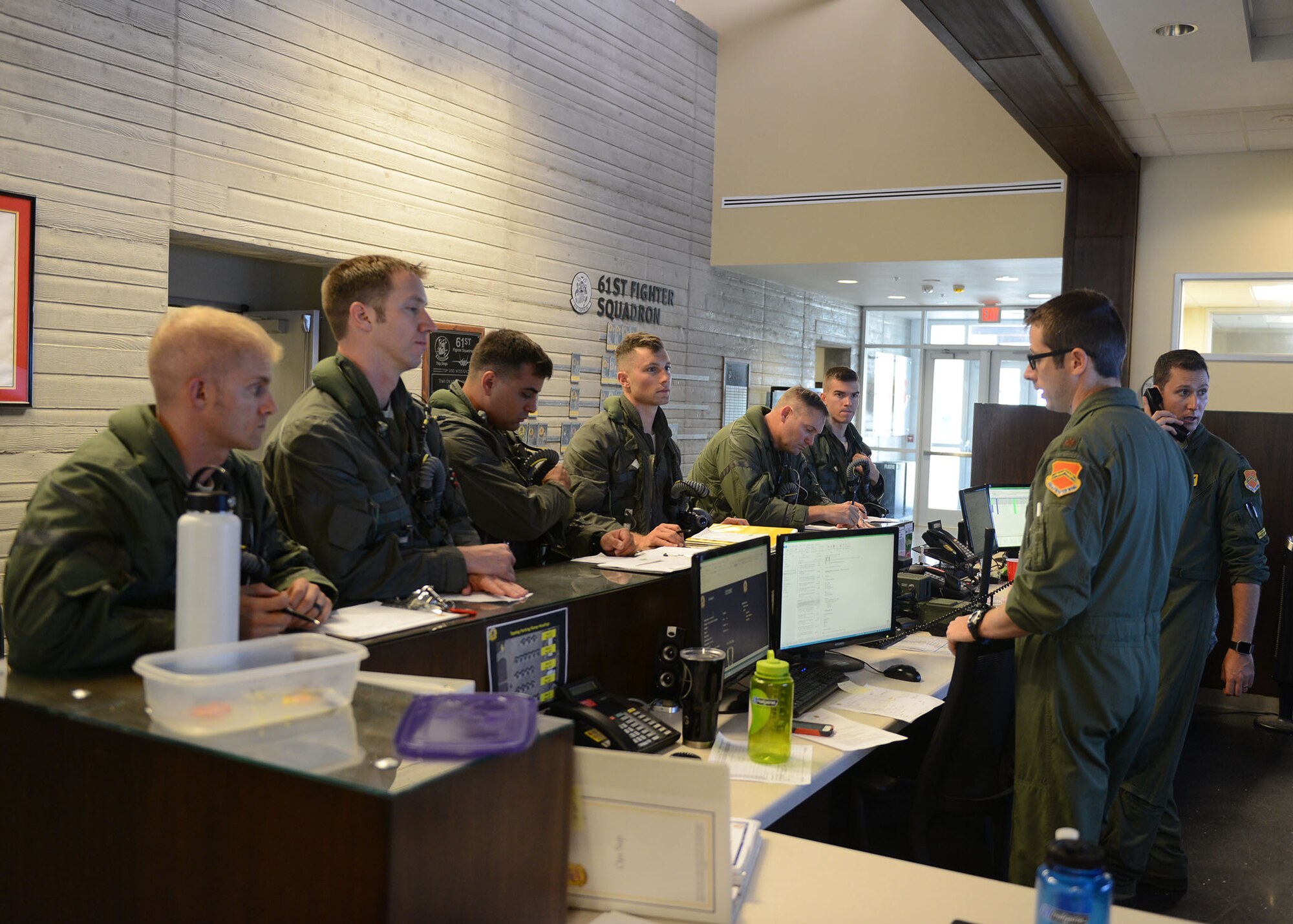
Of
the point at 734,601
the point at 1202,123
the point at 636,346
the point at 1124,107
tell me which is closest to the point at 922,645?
the point at 734,601

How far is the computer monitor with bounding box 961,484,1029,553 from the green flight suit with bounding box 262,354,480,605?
2.96m

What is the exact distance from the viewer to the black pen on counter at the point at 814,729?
248cm

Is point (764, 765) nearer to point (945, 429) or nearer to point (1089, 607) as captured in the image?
point (1089, 607)

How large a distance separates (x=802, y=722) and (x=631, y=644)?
0.47 metres

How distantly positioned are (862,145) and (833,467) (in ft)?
13.1

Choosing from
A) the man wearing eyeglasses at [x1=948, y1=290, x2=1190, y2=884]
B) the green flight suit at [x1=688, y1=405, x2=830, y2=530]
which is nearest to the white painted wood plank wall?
the green flight suit at [x1=688, y1=405, x2=830, y2=530]

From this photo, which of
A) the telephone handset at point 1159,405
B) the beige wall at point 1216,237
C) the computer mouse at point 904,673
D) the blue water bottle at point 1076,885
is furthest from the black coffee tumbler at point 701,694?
the beige wall at point 1216,237

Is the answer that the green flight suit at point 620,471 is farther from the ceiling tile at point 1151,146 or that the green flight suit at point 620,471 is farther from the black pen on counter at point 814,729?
the ceiling tile at point 1151,146

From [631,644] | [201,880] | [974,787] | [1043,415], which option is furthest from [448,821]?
[1043,415]

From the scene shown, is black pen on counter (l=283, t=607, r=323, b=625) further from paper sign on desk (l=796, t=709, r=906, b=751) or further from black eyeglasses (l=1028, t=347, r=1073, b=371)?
black eyeglasses (l=1028, t=347, r=1073, b=371)

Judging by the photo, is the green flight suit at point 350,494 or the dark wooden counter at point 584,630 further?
the green flight suit at point 350,494

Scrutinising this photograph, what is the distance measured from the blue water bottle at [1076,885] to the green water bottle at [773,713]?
1.03m

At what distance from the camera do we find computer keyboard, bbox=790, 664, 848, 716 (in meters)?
2.66

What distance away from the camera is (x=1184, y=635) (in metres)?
3.65
